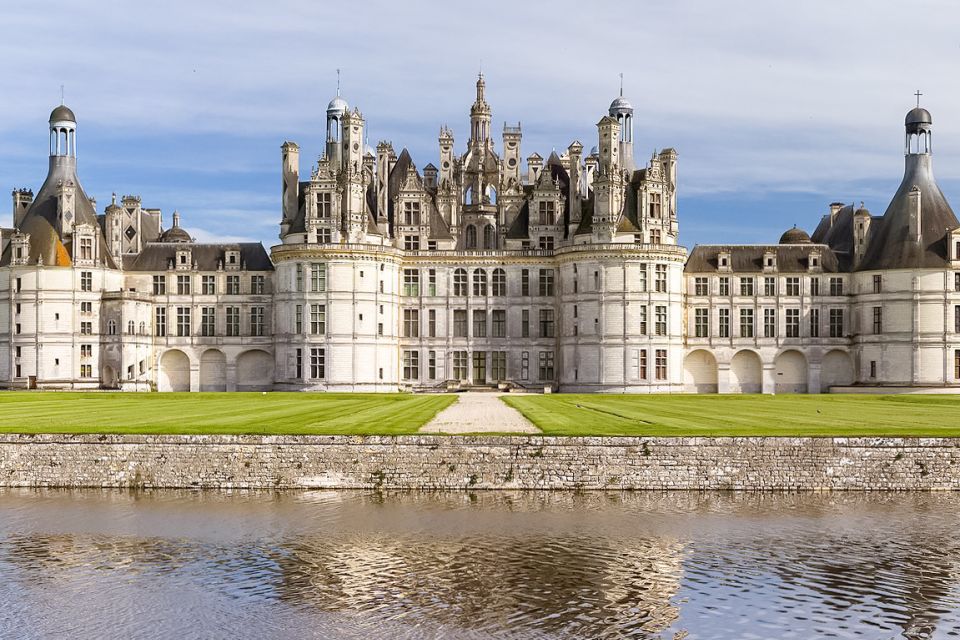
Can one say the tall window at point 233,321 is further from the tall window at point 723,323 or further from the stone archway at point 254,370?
the tall window at point 723,323

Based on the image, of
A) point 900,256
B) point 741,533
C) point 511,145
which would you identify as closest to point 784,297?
point 900,256

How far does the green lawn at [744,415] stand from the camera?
125ft

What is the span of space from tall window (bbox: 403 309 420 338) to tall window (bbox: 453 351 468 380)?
120 inches

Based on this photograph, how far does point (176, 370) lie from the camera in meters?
84.3

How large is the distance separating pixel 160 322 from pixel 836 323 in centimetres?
4703

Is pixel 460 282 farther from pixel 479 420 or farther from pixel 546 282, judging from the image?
pixel 479 420

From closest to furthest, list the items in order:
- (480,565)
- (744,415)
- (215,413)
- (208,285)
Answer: (480,565), (744,415), (215,413), (208,285)

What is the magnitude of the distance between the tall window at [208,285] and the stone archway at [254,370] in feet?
16.1

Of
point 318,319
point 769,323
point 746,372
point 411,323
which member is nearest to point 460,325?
point 411,323

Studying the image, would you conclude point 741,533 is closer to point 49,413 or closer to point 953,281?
point 49,413

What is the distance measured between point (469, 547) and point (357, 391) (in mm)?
51671

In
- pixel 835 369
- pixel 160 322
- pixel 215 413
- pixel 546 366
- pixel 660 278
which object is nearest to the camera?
pixel 215 413

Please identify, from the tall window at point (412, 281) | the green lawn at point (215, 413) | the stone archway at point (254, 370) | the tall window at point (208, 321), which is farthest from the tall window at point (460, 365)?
the green lawn at point (215, 413)

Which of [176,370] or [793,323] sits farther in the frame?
[176,370]
